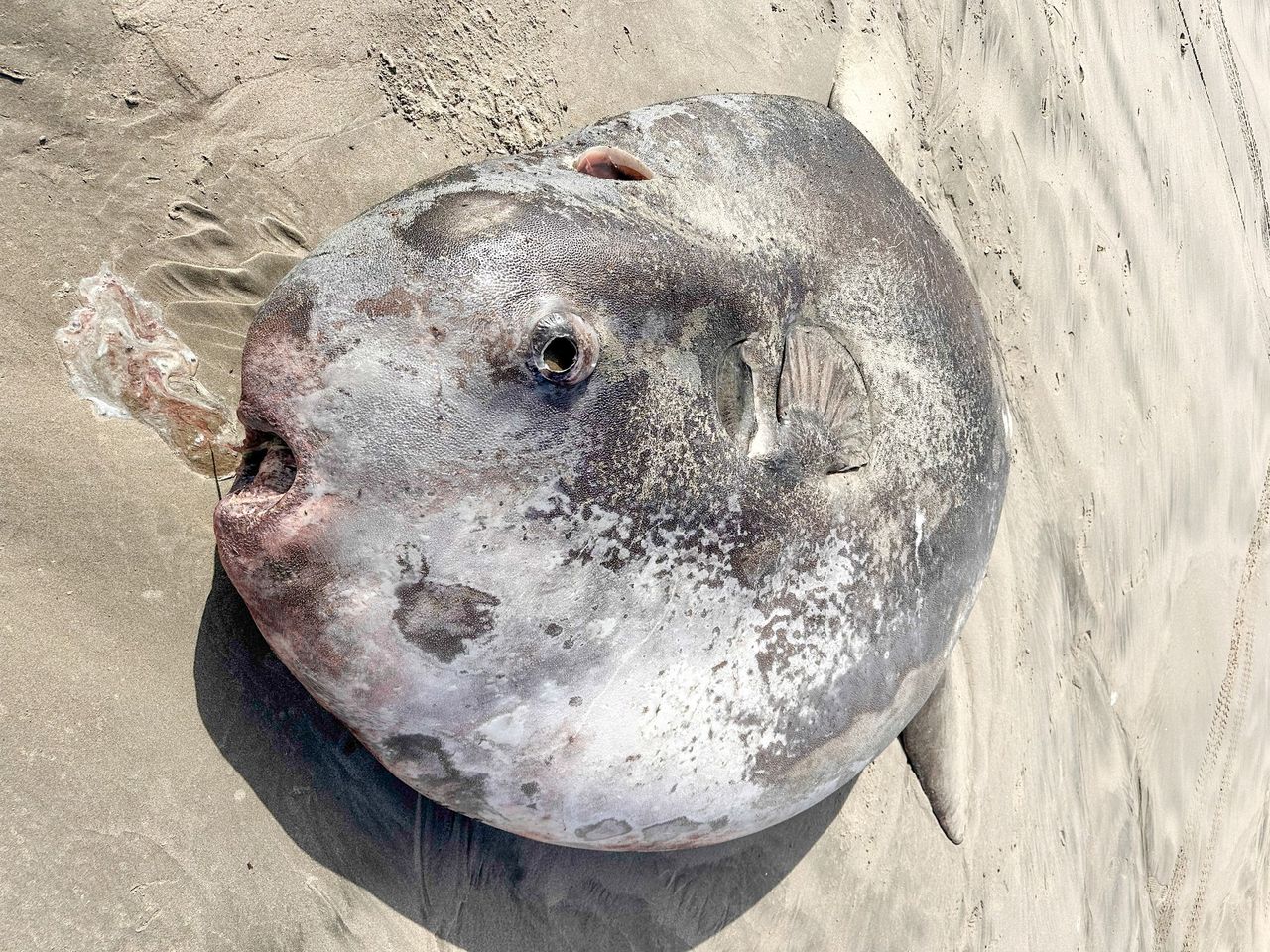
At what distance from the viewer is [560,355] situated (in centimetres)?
189

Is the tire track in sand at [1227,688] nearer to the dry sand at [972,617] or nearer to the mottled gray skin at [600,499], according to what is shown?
the dry sand at [972,617]

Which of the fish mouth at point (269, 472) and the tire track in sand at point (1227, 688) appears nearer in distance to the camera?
the fish mouth at point (269, 472)

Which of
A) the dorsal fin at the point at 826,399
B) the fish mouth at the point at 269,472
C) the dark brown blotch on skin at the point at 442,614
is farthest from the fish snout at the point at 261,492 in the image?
the dorsal fin at the point at 826,399

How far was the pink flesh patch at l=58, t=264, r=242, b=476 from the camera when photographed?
2.18m

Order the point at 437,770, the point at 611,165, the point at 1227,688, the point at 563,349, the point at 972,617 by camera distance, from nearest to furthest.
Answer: the point at 563,349, the point at 437,770, the point at 611,165, the point at 972,617, the point at 1227,688

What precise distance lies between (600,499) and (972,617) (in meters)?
2.23

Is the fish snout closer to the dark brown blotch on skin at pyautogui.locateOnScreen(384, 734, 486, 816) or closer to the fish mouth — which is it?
the fish mouth

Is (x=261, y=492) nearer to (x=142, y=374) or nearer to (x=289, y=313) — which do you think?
(x=289, y=313)

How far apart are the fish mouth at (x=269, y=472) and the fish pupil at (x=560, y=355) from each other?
1.81 ft

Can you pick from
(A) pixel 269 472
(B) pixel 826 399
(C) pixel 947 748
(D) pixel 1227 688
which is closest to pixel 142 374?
(A) pixel 269 472

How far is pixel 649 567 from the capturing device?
6.65 ft

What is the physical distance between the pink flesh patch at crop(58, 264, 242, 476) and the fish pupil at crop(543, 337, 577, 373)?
0.96 meters

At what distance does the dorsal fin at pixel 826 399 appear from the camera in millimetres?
2215

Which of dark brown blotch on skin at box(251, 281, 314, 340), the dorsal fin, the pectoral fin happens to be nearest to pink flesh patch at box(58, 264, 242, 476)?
dark brown blotch on skin at box(251, 281, 314, 340)
